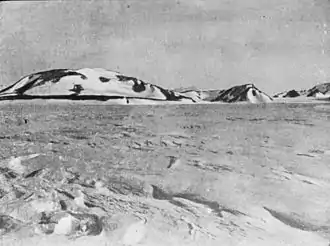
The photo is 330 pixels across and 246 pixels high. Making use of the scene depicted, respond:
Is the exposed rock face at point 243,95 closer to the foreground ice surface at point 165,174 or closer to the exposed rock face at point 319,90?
the foreground ice surface at point 165,174

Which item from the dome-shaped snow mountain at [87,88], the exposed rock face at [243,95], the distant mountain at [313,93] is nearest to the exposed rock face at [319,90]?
the distant mountain at [313,93]

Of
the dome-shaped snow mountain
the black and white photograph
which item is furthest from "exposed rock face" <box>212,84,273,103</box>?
the dome-shaped snow mountain

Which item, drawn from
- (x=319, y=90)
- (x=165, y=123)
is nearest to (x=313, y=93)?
(x=319, y=90)

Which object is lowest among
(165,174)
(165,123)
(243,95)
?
(165,174)

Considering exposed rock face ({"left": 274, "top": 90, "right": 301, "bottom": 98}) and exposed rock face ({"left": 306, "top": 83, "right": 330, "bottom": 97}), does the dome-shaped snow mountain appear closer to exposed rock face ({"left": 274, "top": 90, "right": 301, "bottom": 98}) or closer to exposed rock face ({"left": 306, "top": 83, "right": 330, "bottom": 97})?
exposed rock face ({"left": 274, "top": 90, "right": 301, "bottom": 98})

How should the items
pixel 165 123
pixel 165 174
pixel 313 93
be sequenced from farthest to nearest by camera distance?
pixel 313 93 < pixel 165 123 < pixel 165 174

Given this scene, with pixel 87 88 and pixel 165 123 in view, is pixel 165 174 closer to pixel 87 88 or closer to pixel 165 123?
pixel 165 123

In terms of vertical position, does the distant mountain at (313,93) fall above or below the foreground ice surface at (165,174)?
above
